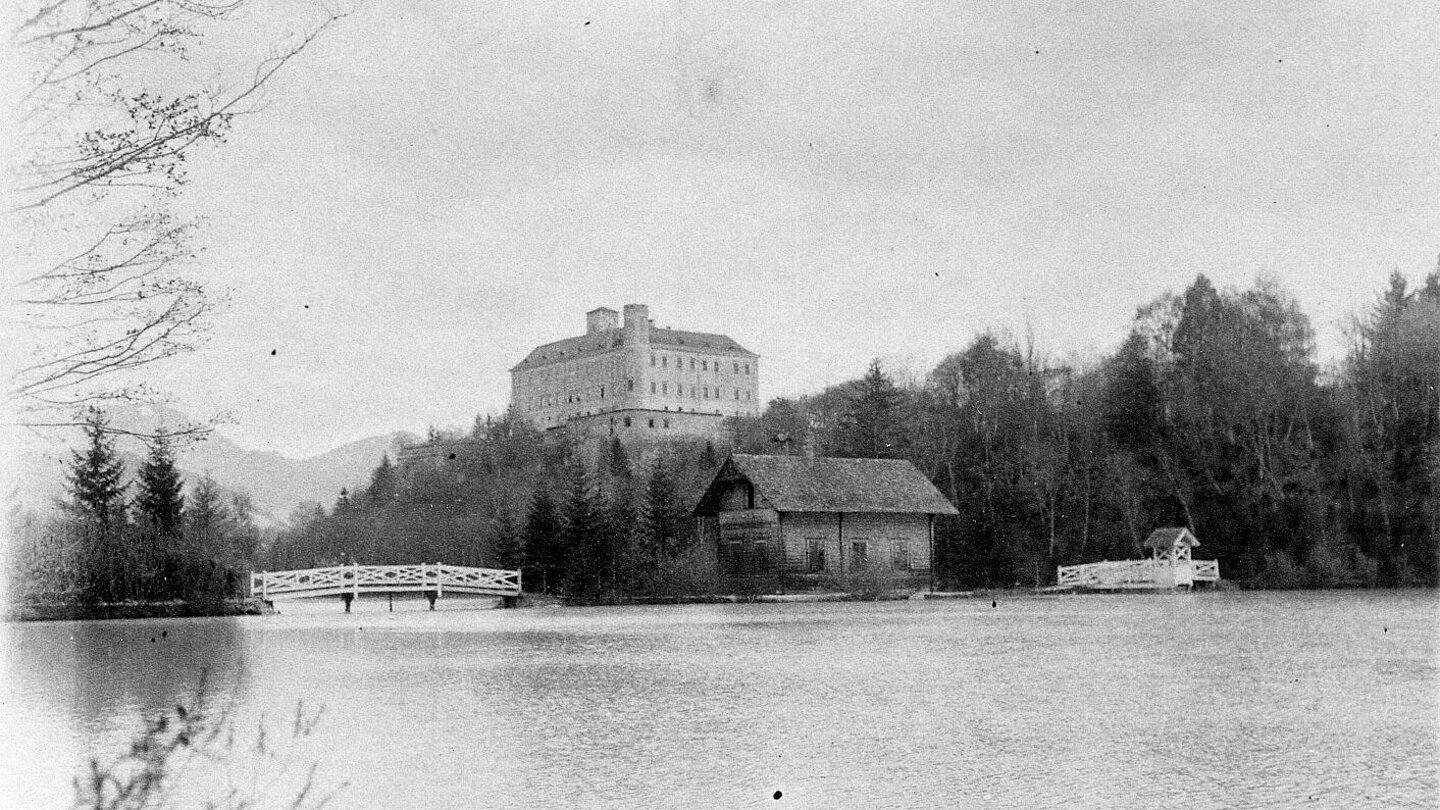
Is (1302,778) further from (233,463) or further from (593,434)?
(233,463)

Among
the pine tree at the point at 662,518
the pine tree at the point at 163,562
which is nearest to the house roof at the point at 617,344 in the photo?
the pine tree at the point at 662,518

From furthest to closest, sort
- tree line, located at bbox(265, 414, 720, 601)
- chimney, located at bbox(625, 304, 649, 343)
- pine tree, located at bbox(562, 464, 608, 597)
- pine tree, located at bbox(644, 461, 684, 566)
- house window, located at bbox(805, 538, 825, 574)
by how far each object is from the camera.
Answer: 1. chimney, located at bbox(625, 304, 649, 343)
2. pine tree, located at bbox(644, 461, 684, 566)
3. tree line, located at bbox(265, 414, 720, 601)
4. pine tree, located at bbox(562, 464, 608, 597)
5. house window, located at bbox(805, 538, 825, 574)

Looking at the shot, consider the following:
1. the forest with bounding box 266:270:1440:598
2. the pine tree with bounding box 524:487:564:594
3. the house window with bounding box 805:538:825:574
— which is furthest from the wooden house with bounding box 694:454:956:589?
the pine tree with bounding box 524:487:564:594

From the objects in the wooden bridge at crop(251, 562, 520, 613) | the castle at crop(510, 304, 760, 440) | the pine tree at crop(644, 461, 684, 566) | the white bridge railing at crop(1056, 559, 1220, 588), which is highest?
the castle at crop(510, 304, 760, 440)

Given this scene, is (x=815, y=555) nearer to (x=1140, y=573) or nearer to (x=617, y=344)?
(x=1140, y=573)

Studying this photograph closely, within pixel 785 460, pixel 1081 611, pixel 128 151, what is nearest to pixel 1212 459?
pixel 785 460

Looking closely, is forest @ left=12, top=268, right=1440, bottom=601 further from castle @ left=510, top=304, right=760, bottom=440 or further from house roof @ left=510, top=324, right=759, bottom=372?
house roof @ left=510, top=324, right=759, bottom=372

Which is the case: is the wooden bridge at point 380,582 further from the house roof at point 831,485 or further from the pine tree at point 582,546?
the house roof at point 831,485
